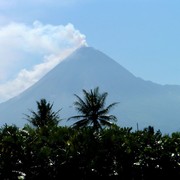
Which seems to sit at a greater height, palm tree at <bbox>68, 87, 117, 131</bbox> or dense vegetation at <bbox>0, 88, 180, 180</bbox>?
palm tree at <bbox>68, 87, 117, 131</bbox>

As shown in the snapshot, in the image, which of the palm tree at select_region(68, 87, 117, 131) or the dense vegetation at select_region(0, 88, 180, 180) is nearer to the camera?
the dense vegetation at select_region(0, 88, 180, 180)

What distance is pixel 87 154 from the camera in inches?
523

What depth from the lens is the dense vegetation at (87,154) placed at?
42.7 ft

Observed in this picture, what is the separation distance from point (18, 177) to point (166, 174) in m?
4.23

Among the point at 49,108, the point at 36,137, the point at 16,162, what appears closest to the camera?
the point at 16,162

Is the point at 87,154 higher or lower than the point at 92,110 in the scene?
lower

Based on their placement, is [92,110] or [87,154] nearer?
[87,154]

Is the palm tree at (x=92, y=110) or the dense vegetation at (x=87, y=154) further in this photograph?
the palm tree at (x=92, y=110)

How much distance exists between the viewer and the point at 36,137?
1384 cm

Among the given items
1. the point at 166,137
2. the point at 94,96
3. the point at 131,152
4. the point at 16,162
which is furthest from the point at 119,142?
the point at 94,96

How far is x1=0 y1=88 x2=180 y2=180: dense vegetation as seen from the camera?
42.7 feet

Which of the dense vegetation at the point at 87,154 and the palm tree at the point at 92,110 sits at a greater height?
the palm tree at the point at 92,110

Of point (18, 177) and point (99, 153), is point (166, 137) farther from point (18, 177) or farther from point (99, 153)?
point (18, 177)

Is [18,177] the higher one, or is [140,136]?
[140,136]
